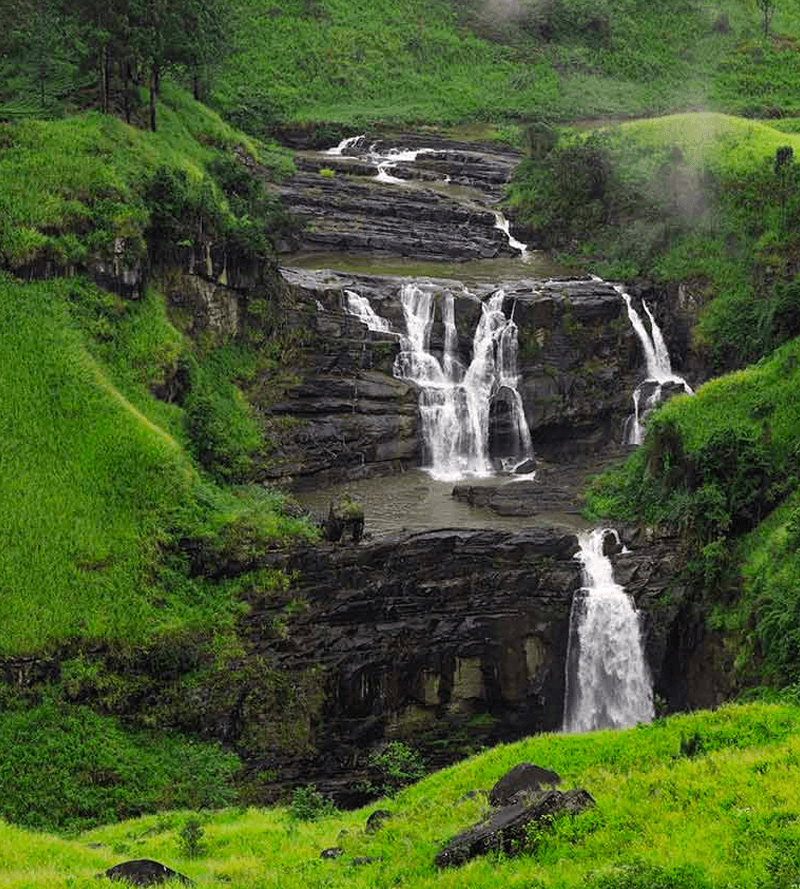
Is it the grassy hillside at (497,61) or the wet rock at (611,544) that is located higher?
the grassy hillside at (497,61)

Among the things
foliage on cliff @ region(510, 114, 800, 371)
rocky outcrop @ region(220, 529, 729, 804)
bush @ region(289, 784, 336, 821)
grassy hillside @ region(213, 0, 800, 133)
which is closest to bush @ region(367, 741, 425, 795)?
rocky outcrop @ region(220, 529, 729, 804)

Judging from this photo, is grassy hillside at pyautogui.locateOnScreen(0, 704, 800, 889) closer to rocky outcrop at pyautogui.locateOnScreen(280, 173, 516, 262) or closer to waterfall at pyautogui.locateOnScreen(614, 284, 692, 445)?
waterfall at pyautogui.locateOnScreen(614, 284, 692, 445)

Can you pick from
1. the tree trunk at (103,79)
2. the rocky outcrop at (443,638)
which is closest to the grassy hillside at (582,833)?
the rocky outcrop at (443,638)

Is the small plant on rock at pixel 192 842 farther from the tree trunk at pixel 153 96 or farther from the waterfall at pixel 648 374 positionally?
the tree trunk at pixel 153 96

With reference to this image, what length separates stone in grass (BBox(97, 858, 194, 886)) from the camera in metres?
15.3

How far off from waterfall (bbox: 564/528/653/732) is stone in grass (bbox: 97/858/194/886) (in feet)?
64.3

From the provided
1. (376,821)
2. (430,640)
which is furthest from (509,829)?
(430,640)

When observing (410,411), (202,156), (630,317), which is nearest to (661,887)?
(410,411)

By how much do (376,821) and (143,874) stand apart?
523 centimetres

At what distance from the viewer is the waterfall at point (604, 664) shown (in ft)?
108

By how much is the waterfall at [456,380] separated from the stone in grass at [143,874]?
1098 inches

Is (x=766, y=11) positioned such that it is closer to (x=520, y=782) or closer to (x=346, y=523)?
(x=346, y=523)

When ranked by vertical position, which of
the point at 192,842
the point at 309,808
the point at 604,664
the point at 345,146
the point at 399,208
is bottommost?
the point at 604,664

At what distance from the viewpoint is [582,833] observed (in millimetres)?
14633
